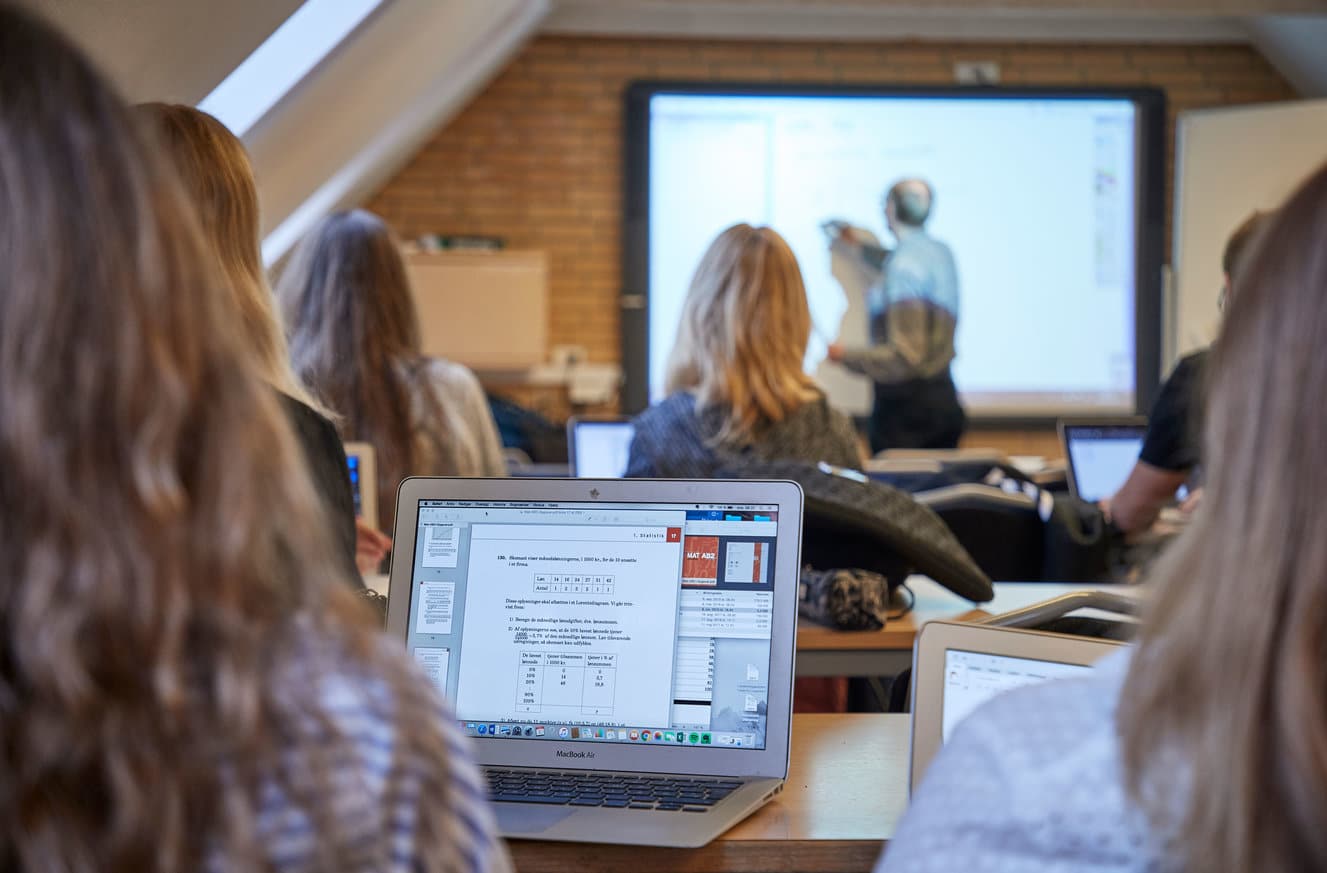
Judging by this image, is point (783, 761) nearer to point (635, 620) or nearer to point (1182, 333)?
point (635, 620)

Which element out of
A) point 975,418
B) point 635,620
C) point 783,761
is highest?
point 635,620

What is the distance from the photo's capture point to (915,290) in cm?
635

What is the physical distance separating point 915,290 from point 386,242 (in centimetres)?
399

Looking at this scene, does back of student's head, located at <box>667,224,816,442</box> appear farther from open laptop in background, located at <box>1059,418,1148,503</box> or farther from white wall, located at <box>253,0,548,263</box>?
white wall, located at <box>253,0,548,263</box>

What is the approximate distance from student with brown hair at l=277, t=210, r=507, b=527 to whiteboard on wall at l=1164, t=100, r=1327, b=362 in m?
4.17

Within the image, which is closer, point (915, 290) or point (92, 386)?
point (92, 386)

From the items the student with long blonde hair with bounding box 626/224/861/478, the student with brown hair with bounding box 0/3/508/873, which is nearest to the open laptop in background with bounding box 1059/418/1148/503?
the student with long blonde hair with bounding box 626/224/861/478

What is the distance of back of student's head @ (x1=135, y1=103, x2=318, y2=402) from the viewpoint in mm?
1636

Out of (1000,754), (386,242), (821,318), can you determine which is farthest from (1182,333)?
(1000,754)

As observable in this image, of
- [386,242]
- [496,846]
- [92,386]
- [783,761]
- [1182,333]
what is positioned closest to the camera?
[92,386]

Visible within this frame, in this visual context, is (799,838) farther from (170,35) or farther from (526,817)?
(170,35)

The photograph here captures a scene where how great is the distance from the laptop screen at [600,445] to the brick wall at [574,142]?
2648 mm

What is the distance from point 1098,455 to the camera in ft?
12.3

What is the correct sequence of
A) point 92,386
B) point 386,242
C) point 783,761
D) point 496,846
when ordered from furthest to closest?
point 386,242 < point 783,761 < point 496,846 < point 92,386
